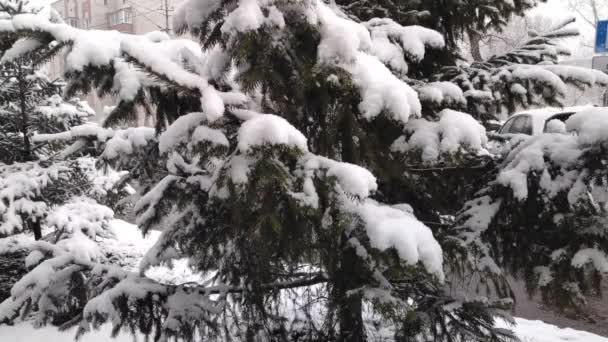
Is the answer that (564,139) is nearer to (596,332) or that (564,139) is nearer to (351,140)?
(351,140)

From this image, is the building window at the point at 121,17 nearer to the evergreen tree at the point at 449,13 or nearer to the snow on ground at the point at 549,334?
the evergreen tree at the point at 449,13

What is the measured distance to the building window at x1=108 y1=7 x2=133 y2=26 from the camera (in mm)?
25358

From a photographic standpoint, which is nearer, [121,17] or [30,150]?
[30,150]

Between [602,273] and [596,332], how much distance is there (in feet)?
11.7

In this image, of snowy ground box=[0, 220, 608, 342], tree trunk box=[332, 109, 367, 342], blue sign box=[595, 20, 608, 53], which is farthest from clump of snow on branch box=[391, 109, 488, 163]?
blue sign box=[595, 20, 608, 53]

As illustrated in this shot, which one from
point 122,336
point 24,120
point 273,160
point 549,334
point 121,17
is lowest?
point 549,334

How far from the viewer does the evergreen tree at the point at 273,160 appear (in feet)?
5.48

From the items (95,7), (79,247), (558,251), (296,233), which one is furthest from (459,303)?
(95,7)

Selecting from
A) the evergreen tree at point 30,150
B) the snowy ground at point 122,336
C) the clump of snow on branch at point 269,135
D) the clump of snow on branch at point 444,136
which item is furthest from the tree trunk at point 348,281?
the evergreen tree at point 30,150

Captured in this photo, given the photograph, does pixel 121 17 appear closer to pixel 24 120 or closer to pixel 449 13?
pixel 24 120

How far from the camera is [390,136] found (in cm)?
251

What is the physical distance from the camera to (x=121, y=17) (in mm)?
26578

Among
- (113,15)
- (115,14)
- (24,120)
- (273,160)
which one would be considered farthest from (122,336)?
(113,15)

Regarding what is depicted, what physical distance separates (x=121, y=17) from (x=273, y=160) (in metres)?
29.0
